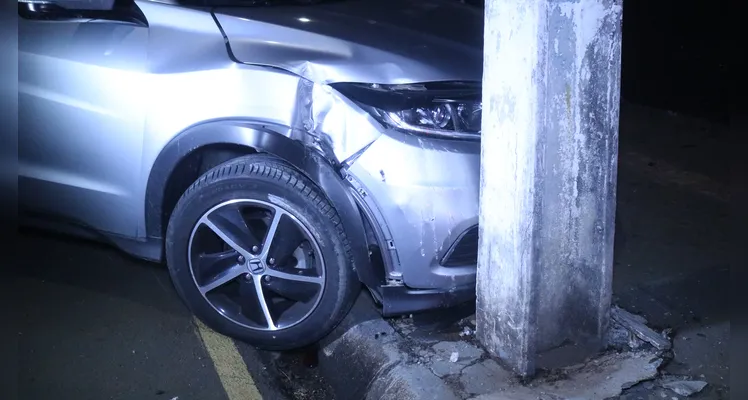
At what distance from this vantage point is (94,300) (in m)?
3.91

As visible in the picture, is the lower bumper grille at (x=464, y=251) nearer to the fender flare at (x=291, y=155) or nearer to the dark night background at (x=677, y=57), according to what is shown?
the fender flare at (x=291, y=155)

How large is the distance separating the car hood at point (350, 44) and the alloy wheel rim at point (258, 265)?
0.64 meters

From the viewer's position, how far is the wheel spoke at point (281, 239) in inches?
127

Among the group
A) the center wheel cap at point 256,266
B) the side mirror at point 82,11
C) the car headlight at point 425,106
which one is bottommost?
the center wheel cap at point 256,266

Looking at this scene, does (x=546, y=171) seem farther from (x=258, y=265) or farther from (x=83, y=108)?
(x=83, y=108)

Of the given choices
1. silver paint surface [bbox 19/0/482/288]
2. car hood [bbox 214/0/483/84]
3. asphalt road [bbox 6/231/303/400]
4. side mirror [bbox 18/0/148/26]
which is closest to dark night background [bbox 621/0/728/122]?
silver paint surface [bbox 19/0/482/288]

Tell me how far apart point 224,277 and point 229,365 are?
42 centimetres

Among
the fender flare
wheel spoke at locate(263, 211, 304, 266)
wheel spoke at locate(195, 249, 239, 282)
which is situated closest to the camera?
the fender flare

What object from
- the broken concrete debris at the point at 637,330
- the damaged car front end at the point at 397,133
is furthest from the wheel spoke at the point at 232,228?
the broken concrete debris at the point at 637,330

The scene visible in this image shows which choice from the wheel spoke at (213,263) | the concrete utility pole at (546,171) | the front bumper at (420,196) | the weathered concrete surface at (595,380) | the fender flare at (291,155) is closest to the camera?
the concrete utility pole at (546,171)

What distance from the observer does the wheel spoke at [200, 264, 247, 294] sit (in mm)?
3326

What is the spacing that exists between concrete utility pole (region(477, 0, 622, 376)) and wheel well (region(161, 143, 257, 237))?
3.88 ft

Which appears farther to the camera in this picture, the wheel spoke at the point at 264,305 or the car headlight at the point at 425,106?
the wheel spoke at the point at 264,305

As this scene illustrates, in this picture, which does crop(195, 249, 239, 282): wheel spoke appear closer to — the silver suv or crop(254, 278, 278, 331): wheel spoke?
the silver suv
